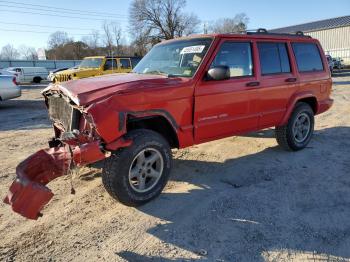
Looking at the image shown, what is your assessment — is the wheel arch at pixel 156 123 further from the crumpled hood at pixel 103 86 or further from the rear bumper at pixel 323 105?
the rear bumper at pixel 323 105

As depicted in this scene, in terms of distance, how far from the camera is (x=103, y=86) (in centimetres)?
A: 408

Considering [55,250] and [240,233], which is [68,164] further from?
[240,233]

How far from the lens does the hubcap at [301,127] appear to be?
6.44 m

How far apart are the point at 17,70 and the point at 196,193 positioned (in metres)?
31.4

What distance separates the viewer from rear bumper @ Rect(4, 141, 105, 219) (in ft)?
11.2

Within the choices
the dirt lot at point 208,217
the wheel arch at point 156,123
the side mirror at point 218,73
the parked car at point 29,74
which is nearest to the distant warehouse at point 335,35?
the parked car at point 29,74

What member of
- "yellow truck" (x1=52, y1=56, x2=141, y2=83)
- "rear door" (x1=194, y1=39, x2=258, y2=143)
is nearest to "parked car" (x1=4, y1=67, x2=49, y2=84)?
"yellow truck" (x1=52, y1=56, x2=141, y2=83)

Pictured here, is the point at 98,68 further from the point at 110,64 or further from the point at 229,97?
the point at 229,97

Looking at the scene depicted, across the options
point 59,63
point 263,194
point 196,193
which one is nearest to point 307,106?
point 263,194

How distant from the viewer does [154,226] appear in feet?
→ 12.5

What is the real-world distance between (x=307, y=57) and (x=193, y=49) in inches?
106

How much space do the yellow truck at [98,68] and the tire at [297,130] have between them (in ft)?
34.8

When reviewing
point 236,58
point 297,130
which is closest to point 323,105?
point 297,130

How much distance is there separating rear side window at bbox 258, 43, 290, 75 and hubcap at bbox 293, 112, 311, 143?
101cm
